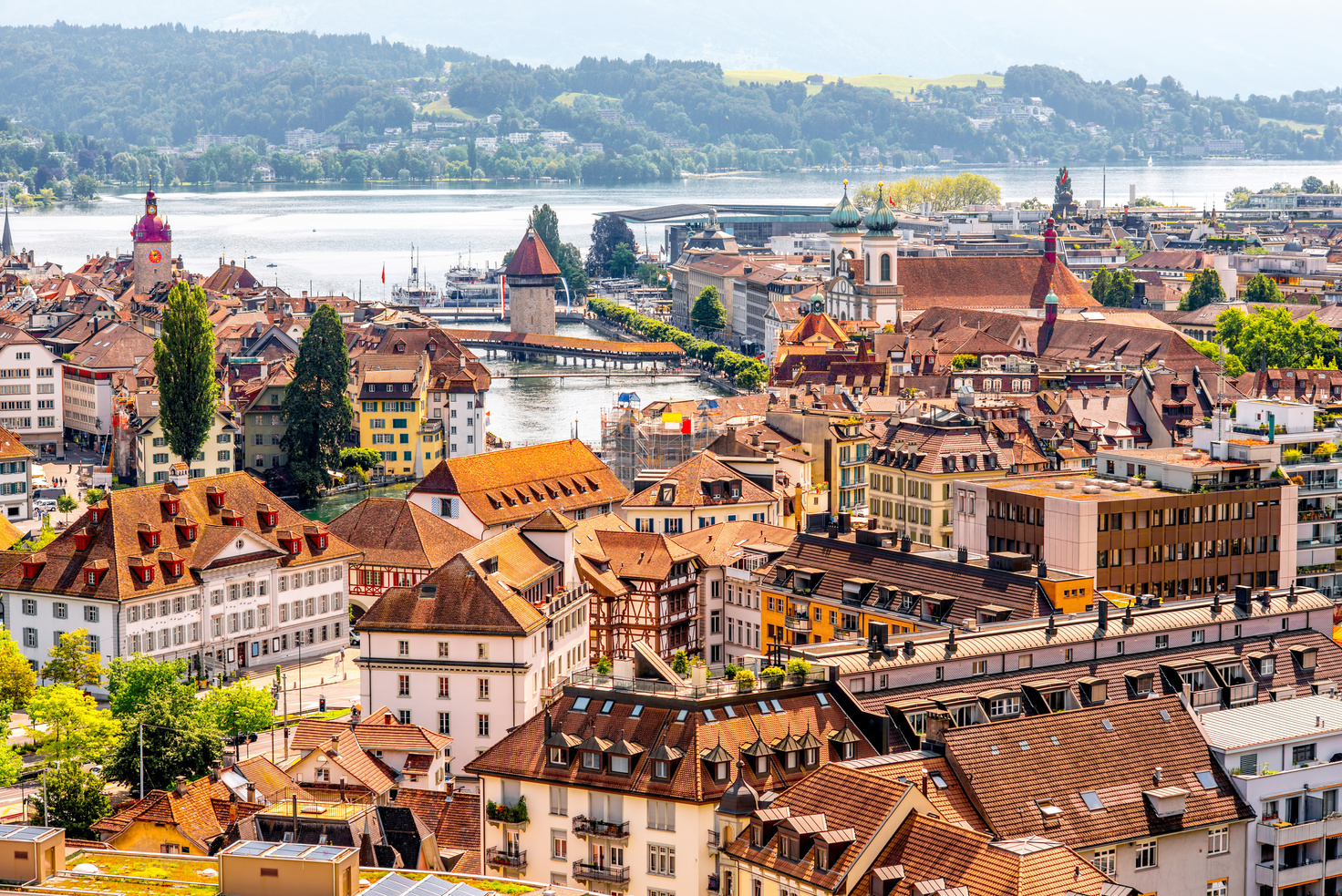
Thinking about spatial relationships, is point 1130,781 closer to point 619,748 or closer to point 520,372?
point 619,748

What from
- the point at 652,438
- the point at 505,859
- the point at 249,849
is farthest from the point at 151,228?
the point at 249,849

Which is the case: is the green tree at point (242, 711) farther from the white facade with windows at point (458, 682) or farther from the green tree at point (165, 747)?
the white facade with windows at point (458, 682)

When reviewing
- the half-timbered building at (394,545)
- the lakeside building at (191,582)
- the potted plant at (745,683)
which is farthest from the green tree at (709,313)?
the potted plant at (745,683)

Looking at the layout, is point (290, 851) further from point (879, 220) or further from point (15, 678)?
point (879, 220)

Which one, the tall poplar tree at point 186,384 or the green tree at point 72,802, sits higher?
the tall poplar tree at point 186,384

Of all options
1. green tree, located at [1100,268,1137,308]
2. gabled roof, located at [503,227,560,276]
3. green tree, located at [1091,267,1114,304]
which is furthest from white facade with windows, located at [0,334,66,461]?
green tree, located at [1100,268,1137,308]

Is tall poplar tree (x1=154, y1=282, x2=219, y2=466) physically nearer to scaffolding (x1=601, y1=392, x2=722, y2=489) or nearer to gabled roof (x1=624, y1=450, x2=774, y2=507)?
scaffolding (x1=601, y1=392, x2=722, y2=489)
